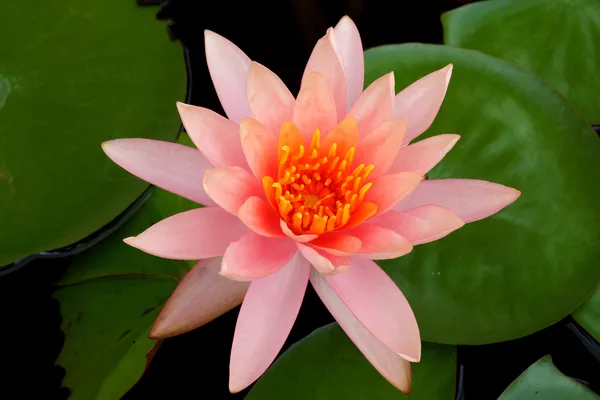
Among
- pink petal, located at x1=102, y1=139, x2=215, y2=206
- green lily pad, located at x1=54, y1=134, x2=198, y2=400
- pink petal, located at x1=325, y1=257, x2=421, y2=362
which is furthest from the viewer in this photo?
green lily pad, located at x1=54, y1=134, x2=198, y2=400

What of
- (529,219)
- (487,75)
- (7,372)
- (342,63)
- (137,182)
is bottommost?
(7,372)

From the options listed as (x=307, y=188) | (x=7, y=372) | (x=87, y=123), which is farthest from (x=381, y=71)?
(x=7, y=372)

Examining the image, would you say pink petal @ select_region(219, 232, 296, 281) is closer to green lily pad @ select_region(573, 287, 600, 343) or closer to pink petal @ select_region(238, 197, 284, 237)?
pink petal @ select_region(238, 197, 284, 237)

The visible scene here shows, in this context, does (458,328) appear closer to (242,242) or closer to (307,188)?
(307,188)

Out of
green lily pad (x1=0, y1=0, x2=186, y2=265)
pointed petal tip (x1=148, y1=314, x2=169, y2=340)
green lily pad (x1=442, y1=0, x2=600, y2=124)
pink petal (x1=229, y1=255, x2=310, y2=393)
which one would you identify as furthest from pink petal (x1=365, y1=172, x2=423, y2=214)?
green lily pad (x1=442, y1=0, x2=600, y2=124)

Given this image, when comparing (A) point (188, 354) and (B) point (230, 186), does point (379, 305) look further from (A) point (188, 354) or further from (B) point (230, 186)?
(A) point (188, 354)
